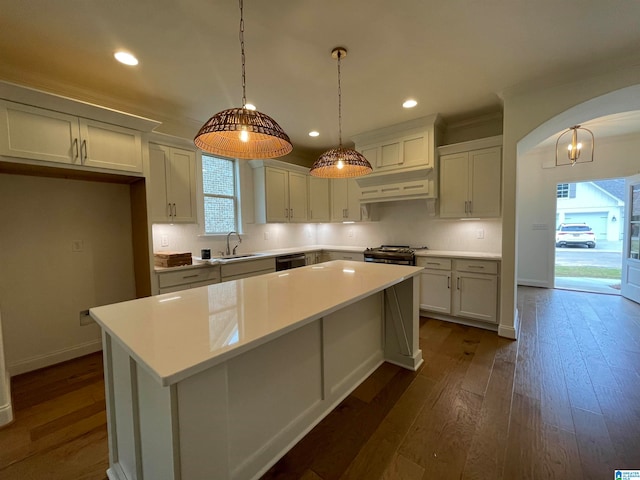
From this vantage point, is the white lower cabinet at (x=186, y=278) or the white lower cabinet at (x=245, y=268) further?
the white lower cabinet at (x=245, y=268)

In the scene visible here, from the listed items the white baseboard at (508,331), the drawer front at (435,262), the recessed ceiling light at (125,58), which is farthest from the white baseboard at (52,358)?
the white baseboard at (508,331)

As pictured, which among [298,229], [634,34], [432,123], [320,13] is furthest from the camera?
[298,229]

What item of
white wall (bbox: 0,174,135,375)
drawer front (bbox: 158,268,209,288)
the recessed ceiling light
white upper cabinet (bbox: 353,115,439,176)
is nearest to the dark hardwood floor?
white wall (bbox: 0,174,135,375)

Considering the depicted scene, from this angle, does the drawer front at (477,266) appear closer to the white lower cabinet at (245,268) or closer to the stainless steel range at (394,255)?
the stainless steel range at (394,255)

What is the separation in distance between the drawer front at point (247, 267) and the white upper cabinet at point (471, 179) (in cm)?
251

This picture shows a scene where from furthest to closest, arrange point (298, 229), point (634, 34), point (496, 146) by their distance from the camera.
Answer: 1. point (298, 229)
2. point (496, 146)
3. point (634, 34)

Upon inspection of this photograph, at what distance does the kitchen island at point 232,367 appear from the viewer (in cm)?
92

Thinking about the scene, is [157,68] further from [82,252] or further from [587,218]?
[587,218]

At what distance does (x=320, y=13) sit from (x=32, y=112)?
2.28m

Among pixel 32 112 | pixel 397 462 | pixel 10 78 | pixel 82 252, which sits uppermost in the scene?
pixel 10 78

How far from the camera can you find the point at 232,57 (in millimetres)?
2182

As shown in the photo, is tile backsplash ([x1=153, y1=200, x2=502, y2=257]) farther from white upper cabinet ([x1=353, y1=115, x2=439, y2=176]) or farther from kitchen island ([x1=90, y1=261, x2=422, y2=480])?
kitchen island ([x1=90, y1=261, x2=422, y2=480])

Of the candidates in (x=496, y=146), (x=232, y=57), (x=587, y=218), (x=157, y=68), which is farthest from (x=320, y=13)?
(x=587, y=218)

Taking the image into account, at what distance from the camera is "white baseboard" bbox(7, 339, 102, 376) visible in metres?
2.43
